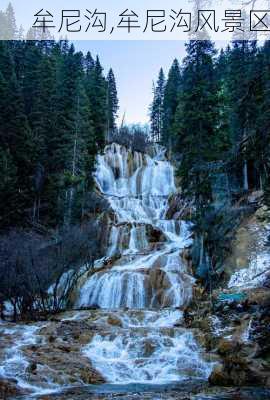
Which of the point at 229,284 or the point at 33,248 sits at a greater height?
the point at 33,248

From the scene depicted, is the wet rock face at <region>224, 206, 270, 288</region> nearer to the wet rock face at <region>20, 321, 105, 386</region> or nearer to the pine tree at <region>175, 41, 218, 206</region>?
the pine tree at <region>175, 41, 218, 206</region>

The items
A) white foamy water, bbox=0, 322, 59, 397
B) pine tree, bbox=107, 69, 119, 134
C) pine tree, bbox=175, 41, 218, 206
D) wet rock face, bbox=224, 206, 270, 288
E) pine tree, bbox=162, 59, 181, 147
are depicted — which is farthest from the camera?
pine tree, bbox=107, 69, 119, 134

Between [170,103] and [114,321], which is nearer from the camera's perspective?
[114,321]

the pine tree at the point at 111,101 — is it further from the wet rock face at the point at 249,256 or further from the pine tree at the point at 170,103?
the wet rock face at the point at 249,256

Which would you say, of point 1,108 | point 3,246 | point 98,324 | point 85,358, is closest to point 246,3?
point 85,358

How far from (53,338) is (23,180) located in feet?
70.8

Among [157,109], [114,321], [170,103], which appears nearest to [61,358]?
[114,321]

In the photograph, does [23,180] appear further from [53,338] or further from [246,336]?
[246,336]

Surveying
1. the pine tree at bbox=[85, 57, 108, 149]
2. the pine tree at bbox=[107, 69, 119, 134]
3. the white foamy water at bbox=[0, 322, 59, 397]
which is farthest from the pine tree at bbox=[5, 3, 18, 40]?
the white foamy water at bbox=[0, 322, 59, 397]

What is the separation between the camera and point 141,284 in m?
23.1

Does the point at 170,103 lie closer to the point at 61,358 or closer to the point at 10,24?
the point at 10,24

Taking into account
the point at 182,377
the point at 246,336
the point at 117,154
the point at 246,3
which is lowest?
the point at 182,377

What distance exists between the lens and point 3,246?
69.4 ft

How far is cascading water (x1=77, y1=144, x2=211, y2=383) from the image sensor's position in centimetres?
1350
